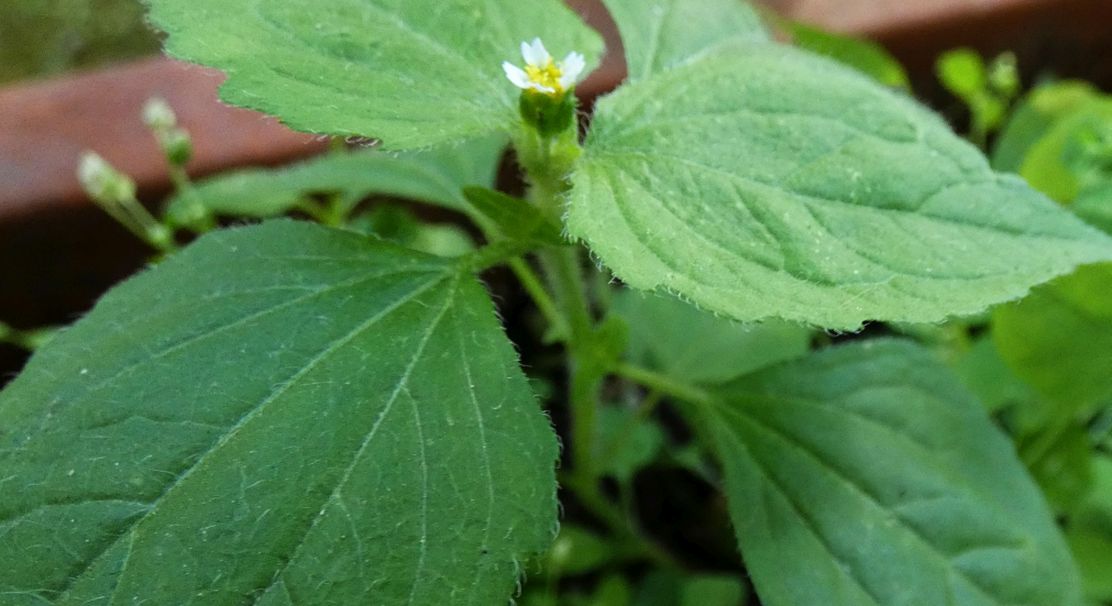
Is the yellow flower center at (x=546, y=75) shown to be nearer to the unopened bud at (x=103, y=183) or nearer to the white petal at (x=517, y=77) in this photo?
the white petal at (x=517, y=77)

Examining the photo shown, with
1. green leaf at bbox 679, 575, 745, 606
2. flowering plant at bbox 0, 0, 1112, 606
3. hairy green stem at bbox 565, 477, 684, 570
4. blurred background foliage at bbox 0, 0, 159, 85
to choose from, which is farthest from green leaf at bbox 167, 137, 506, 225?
blurred background foliage at bbox 0, 0, 159, 85

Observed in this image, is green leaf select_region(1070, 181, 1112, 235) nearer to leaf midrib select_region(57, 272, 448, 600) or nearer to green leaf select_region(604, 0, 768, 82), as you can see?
green leaf select_region(604, 0, 768, 82)

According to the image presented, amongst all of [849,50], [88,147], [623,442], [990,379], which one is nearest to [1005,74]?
[849,50]

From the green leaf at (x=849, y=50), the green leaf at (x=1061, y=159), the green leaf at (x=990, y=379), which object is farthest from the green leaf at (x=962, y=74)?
the green leaf at (x=990, y=379)

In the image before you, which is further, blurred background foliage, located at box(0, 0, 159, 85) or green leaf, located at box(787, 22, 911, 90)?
blurred background foliage, located at box(0, 0, 159, 85)

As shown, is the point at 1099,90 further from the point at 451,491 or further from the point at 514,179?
the point at 451,491
